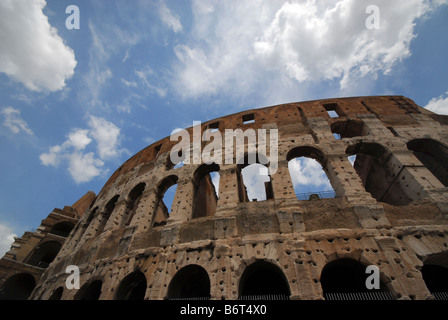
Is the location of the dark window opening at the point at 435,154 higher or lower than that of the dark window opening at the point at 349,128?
lower

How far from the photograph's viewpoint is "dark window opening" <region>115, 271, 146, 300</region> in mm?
6789

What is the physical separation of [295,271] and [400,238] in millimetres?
2873

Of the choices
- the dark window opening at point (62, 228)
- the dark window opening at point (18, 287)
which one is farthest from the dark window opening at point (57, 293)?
the dark window opening at point (62, 228)

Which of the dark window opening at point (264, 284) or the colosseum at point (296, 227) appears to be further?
the dark window opening at point (264, 284)

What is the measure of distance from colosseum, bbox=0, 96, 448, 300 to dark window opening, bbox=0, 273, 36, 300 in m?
5.52

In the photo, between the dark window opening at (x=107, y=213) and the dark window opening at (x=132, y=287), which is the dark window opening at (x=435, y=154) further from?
the dark window opening at (x=107, y=213)

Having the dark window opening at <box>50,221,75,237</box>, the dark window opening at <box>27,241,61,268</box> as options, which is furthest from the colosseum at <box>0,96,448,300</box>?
the dark window opening at <box>50,221,75,237</box>

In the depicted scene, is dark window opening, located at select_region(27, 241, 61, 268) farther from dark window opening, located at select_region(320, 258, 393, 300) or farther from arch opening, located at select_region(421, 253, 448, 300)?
arch opening, located at select_region(421, 253, 448, 300)

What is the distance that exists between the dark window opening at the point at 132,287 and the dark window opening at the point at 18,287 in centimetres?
1115

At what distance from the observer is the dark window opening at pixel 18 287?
41.5 feet

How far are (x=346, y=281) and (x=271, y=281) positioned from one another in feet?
6.99

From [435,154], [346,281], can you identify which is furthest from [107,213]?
[435,154]

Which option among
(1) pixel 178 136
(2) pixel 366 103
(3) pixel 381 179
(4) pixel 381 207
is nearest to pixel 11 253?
(1) pixel 178 136
